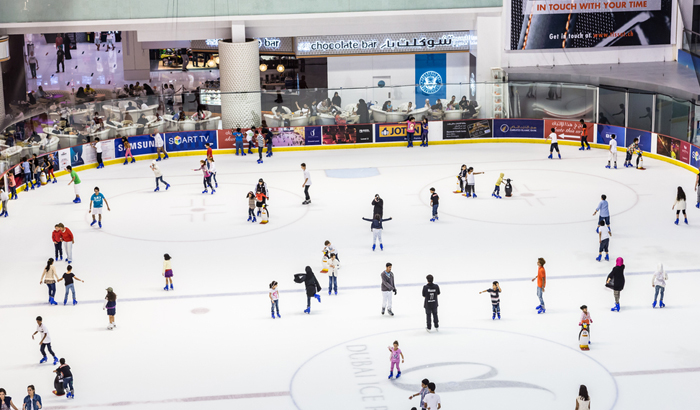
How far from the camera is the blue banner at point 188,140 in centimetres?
3925

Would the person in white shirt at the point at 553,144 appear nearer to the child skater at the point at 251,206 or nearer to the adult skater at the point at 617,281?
the child skater at the point at 251,206

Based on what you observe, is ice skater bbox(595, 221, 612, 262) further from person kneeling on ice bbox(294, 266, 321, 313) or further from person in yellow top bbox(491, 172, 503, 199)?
person kneeling on ice bbox(294, 266, 321, 313)

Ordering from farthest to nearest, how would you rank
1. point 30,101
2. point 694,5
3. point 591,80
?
1. point 30,101
2. point 694,5
3. point 591,80

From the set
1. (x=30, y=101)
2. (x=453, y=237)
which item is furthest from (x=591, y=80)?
(x=30, y=101)

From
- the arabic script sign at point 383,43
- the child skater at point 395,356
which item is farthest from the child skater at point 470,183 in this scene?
the arabic script sign at point 383,43

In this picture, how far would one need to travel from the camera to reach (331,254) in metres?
21.4

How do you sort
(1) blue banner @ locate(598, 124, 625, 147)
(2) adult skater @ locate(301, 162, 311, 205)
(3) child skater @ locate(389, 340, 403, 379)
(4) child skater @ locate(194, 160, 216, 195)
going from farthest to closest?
(1) blue banner @ locate(598, 124, 625, 147) → (4) child skater @ locate(194, 160, 216, 195) → (2) adult skater @ locate(301, 162, 311, 205) → (3) child skater @ locate(389, 340, 403, 379)

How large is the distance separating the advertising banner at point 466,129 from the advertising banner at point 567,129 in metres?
2.69

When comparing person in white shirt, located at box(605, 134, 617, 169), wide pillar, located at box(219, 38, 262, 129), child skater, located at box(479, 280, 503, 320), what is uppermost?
wide pillar, located at box(219, 38, 262, 129)

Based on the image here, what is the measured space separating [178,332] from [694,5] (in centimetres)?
3295

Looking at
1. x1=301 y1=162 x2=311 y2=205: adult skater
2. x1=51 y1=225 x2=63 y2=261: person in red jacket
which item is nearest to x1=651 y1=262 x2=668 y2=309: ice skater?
x1=301 y1=162 x2=311 y2=205: adult skater

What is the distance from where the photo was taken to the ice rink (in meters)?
16.8

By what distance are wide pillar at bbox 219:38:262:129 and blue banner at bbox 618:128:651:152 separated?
1663 cm

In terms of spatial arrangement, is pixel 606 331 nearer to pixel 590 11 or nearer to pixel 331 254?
pixel 331 254
